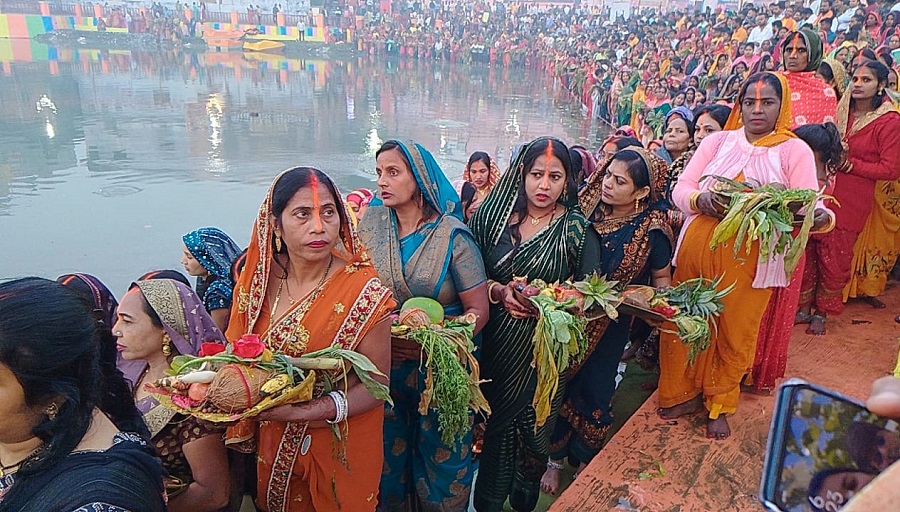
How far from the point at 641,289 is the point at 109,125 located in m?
14.1

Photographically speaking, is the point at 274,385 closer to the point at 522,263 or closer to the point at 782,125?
the point at 522,263

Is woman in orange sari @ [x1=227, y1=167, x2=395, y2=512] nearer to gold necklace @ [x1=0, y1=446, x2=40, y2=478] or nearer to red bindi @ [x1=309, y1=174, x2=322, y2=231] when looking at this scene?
red bindi @ [x1=309, y1=174, x2=322, y2=231]

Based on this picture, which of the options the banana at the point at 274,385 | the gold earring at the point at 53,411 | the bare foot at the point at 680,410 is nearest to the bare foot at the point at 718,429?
the bare foot at the point at 680,410

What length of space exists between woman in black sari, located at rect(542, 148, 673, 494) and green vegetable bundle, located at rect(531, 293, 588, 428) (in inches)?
17.6

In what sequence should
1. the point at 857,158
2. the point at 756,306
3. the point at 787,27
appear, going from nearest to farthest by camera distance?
the point at 756,306
the point at 857,158
the point at 787,27

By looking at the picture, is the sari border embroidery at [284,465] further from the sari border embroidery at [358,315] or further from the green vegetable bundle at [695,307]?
the green vegetable bundle at [695,307]

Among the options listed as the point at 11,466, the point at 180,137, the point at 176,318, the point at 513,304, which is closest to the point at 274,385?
the point at 176,318

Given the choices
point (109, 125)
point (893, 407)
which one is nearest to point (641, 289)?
point (893, 407)

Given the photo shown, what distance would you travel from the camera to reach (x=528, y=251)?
2.80m

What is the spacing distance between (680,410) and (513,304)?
54.3 inches

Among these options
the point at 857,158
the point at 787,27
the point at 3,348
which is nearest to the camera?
the point at 3,348

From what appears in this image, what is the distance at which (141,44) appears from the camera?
3688 cm

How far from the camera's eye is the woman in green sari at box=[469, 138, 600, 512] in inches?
108

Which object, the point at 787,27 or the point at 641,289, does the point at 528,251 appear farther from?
the point at 787,27
